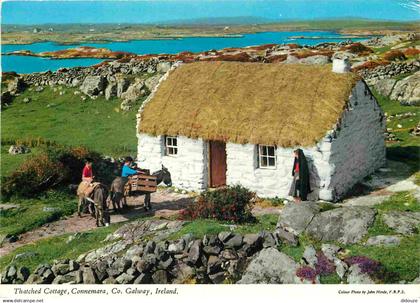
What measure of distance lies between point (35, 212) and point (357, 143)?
464 inches

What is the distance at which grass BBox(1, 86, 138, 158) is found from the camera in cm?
2805

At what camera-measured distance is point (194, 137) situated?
19641 mm

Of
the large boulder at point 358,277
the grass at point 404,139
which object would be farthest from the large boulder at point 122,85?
the large boulder at point 358,277

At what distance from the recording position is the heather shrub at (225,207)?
15.2m

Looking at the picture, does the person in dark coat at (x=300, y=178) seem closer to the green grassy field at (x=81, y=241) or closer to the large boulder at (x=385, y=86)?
the green grassy field at (x=81, y=241)

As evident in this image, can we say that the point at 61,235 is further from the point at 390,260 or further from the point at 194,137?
the point at 390,260

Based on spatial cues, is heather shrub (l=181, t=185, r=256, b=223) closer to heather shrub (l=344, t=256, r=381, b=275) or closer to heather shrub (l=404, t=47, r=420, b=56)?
heather shrub (l=344, t=256, r=381, b=275)

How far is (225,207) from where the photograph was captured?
15180mm

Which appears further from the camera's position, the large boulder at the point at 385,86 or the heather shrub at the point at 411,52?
the heather shrub at the point at 411,52

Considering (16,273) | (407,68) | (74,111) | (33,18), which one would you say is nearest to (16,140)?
(74,111)

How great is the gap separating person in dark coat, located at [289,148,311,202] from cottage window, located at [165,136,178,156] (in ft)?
16.4

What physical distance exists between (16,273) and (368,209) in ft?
29.2

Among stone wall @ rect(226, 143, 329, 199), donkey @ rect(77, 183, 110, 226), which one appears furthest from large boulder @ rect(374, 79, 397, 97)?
donkey @ rect(77, 183, 110, 226)

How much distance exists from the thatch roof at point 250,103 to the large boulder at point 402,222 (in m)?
4.96
